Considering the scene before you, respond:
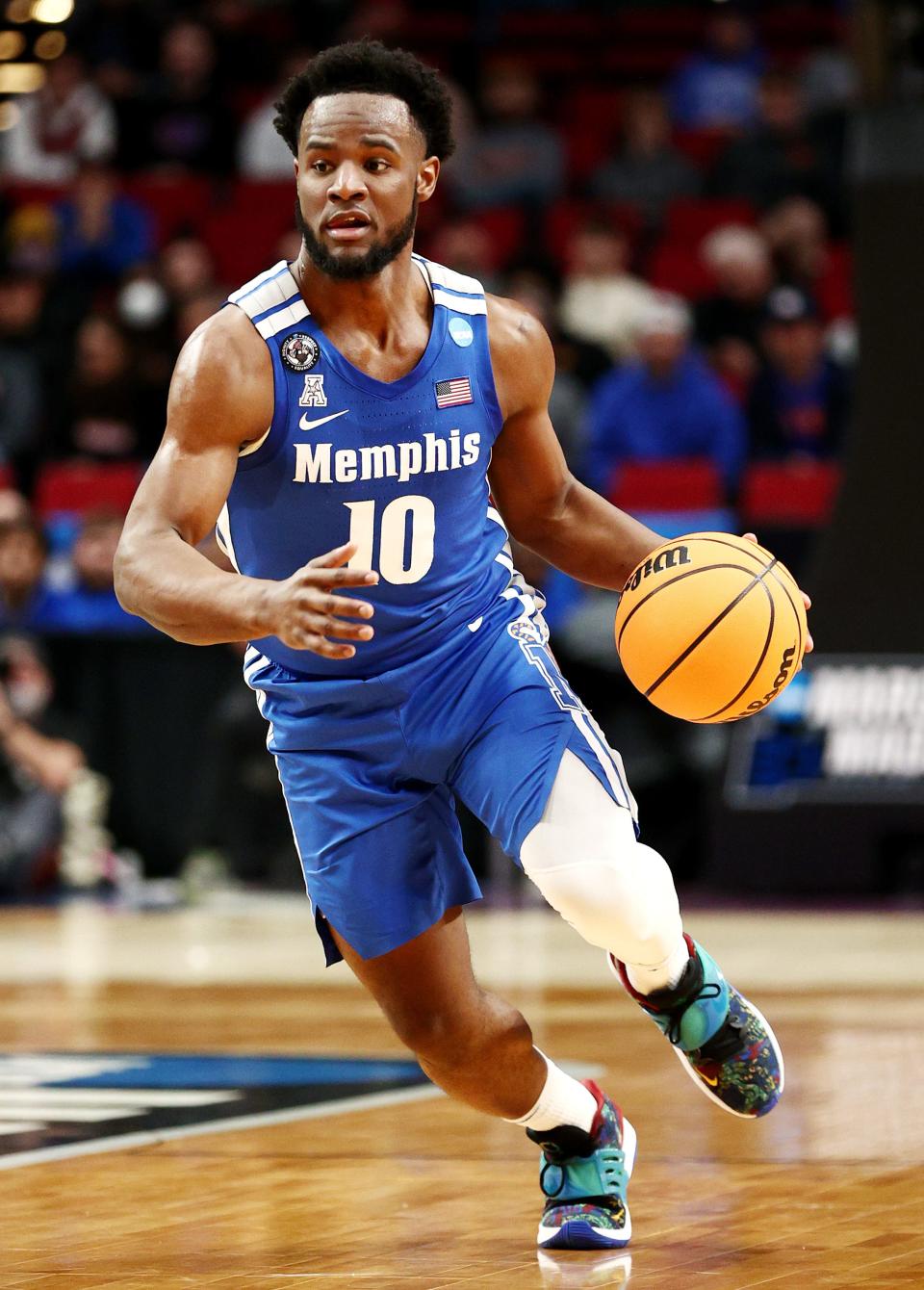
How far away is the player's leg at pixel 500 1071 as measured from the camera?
A: 446 centimetres

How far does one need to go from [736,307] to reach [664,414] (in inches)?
58.8

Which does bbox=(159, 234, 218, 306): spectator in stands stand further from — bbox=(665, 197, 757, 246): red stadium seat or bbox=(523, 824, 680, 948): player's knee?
bbox=(523, 824, 680, 948): player's knee

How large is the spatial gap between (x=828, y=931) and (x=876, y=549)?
2.08 metres

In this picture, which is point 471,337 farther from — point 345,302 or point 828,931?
point 828,931

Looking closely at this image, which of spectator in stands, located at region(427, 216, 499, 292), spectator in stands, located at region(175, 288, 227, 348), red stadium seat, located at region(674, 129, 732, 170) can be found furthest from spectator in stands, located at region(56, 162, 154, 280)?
red stadium seat, located at region(674, 129, 732, 170)

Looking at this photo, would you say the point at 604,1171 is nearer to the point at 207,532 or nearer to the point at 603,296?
the point at 207,532

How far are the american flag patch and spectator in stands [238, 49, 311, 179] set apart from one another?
12241mm

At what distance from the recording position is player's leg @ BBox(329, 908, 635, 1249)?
14.6 ft

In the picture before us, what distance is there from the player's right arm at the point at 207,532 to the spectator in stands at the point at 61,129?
13380mm

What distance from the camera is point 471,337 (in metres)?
4.70

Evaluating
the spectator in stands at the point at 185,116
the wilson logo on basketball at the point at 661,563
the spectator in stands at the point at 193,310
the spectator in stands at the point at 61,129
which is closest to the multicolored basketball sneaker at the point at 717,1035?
the wilson logo on basketball at the point at 661,563

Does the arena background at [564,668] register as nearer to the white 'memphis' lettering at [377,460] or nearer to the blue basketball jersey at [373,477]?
the blue basketball jersey at [373,477]

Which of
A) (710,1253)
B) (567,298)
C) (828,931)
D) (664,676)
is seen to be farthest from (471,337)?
(567,298)

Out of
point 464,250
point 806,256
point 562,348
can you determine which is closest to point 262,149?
point 464,250
